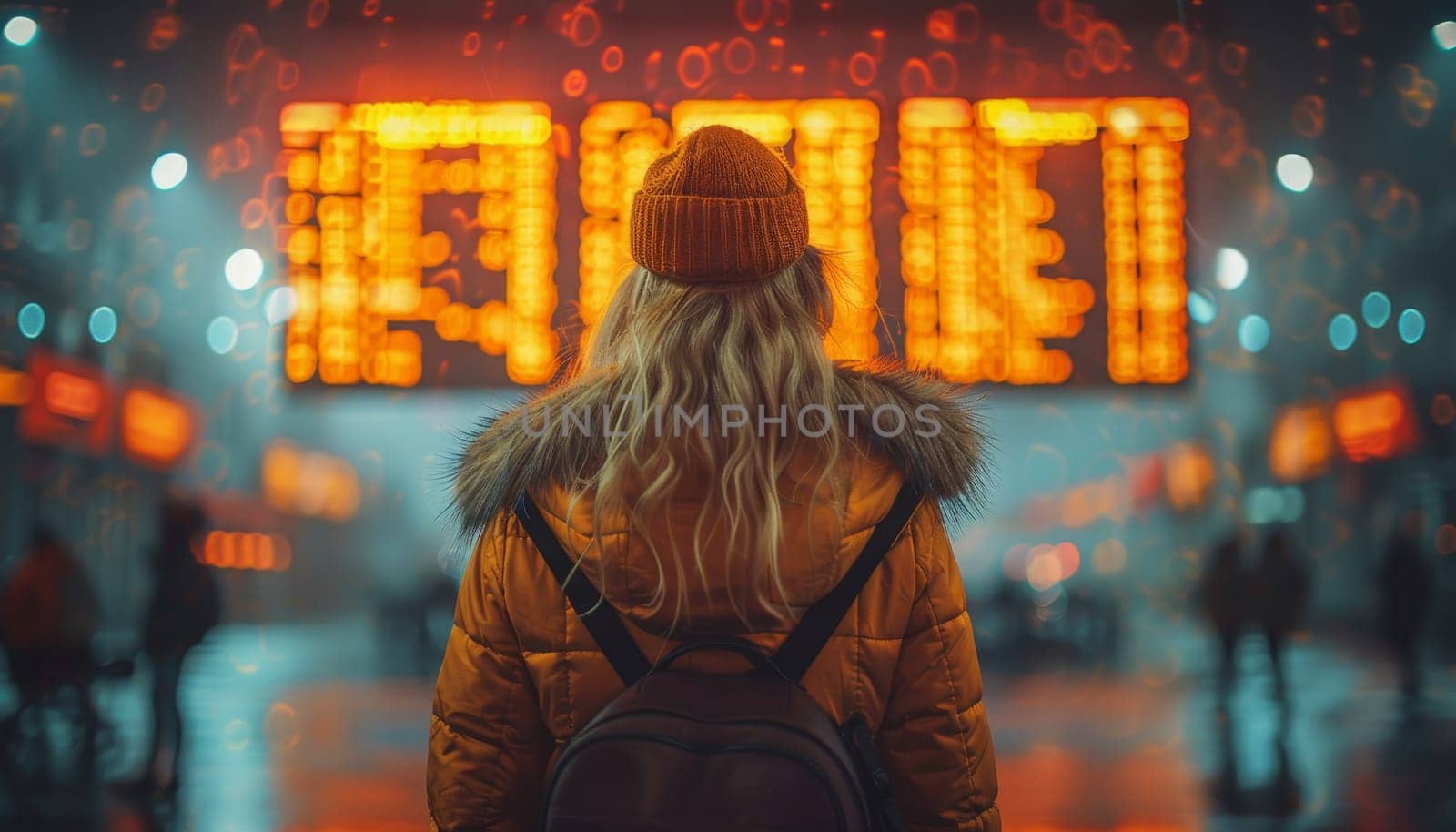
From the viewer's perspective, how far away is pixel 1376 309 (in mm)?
9336

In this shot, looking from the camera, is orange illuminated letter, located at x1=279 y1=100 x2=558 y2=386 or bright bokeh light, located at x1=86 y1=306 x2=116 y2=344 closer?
orange illuminated letter, located at x1=279 y1=100 x2=558 y2=386

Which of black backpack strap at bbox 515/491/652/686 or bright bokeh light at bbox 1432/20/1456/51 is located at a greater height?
bright bokeh light at bbox 1432/20/1456/51

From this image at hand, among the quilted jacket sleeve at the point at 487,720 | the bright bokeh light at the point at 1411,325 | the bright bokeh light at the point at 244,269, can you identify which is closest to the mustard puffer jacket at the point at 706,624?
the quilted jacket sleeve at the point at 487,720

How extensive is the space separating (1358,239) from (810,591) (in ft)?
26.7

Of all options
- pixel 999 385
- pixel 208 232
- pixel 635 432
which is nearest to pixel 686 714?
pixel 635 432

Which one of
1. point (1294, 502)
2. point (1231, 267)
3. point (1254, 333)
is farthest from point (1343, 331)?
point (1231, 267)

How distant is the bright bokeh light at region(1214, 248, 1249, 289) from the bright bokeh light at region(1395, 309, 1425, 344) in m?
3.98

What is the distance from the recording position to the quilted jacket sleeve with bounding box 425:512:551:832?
1.45 meters

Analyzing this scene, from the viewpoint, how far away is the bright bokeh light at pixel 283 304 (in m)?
3.73

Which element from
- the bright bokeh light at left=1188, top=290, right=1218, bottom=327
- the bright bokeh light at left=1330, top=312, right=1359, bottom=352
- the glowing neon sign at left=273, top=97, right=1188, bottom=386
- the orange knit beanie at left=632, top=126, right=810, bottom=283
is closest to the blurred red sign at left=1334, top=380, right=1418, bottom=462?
the bright bokeh light at left=1330, top=312, right=1359, bottom=352

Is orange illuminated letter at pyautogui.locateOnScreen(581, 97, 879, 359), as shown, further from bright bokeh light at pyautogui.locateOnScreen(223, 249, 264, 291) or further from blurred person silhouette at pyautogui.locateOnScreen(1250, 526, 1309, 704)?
blurred person silhouette at pyautogui.locateOnScreen(1250, 526, 1309, 704)

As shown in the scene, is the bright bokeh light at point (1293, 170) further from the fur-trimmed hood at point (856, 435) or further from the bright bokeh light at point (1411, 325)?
the fur-trimmed hood at point (856, 435)

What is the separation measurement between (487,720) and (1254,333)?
6.21m

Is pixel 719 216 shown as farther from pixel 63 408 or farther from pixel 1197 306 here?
pixel 63 408
